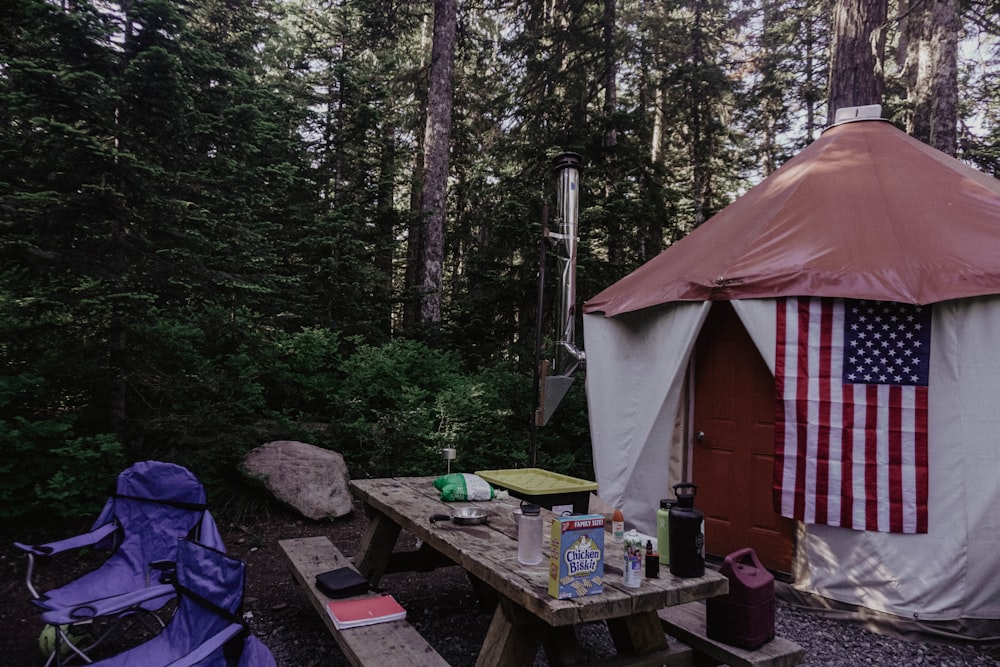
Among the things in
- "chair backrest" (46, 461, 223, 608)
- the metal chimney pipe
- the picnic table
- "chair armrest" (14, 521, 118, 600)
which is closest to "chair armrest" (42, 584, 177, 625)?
"chair armrest" (14, 521, 118, 600)

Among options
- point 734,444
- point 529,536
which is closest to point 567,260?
point 734,444

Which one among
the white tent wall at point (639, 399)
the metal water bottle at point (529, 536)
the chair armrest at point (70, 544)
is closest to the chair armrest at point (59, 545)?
the chair armrest at point (70, 544)

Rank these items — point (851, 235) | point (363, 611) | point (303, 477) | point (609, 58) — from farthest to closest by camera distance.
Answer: point (609, 58)
point (303, 477)
point (851, 235)
point (363, 611)

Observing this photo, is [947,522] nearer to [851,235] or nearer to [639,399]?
[851,235]

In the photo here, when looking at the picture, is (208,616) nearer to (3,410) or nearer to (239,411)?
(3,410)

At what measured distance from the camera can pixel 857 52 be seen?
6609mm

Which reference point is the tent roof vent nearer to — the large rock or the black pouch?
the black pouch

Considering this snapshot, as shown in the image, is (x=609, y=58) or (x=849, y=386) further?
(x=609, y=58)

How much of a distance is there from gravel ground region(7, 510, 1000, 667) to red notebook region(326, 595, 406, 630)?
1.90 feet

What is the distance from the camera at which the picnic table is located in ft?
6.88

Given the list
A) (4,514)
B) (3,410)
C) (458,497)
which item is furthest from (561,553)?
(3,410)

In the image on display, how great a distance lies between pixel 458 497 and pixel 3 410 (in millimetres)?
4124

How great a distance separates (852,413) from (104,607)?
175 inches

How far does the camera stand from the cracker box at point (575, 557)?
6.78ft
